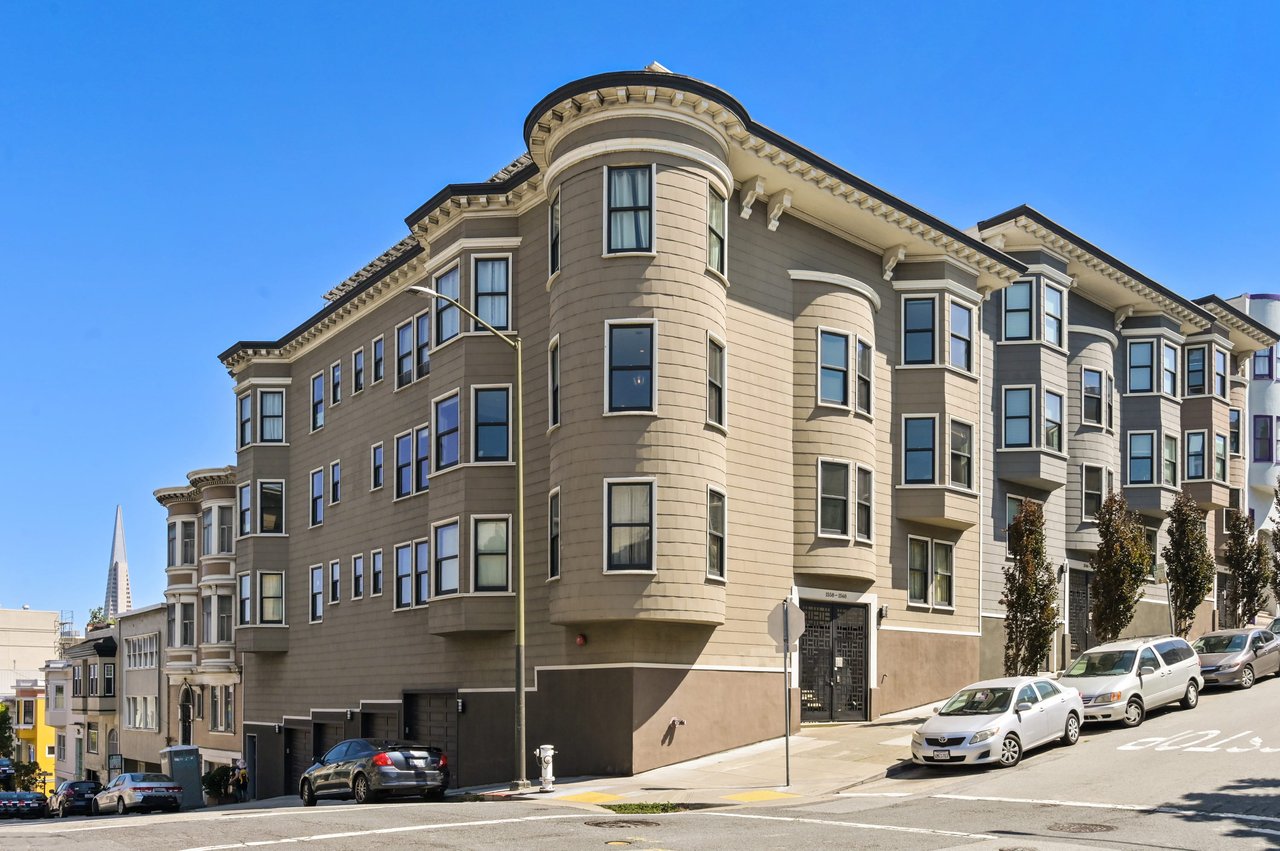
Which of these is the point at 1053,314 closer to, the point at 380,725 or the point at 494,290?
the point at 494,290

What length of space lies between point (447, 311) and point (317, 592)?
13.9 meters

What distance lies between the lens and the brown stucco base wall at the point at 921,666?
32.2 m

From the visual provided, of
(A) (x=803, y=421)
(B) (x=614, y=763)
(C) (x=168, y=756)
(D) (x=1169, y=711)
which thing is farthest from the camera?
(C) (x=168, y=756)

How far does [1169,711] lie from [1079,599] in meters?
12.8

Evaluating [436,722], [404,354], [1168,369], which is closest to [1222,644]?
[1168,369]

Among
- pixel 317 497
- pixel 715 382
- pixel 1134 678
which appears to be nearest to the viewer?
pixel 1134 678

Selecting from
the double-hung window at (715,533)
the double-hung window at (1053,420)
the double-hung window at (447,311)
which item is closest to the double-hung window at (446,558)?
the double-hung window at (447,311)

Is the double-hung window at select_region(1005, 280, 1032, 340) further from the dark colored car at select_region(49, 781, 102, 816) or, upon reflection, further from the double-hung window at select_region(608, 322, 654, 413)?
the dark colored car at select_region(49, 781, 102, 816)

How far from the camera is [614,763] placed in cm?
2591

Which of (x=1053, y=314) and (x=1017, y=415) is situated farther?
(x=1053, y=314)

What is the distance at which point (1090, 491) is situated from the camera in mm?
40406

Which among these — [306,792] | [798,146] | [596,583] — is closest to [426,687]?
[306,792]

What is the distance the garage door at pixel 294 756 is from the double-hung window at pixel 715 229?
894 inches

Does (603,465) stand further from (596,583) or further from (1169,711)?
(1169,711)
